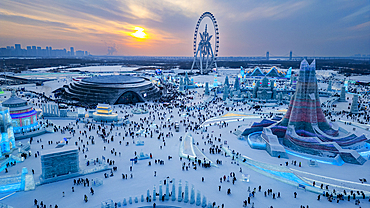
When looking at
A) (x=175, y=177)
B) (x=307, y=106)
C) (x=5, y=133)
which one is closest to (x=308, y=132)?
(x=307, y=106)

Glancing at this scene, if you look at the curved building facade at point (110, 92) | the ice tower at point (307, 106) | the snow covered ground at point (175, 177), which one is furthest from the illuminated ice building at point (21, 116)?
the ice tower at point (307, 106)

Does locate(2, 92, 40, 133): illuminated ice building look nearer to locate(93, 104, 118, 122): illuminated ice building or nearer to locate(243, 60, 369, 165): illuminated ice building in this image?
locate(93, 104, 118, 122): illuminated ice building

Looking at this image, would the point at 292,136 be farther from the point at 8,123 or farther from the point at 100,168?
the point at 8,123

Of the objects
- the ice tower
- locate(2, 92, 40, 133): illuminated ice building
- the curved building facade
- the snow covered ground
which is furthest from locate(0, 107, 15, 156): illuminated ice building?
→ the ice tower

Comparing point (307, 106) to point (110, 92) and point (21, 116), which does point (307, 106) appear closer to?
point (21, 116)

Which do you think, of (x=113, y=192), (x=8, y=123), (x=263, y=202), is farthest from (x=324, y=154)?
(x=8, y=123)

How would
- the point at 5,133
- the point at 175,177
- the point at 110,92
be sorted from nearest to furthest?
the point at 175,177 → the point at 5,133 → the point at 110,92
